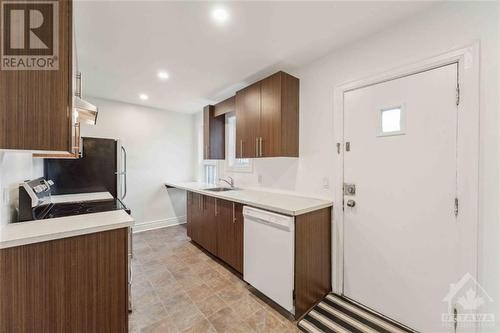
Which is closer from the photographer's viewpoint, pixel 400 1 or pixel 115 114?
pixel 400 1

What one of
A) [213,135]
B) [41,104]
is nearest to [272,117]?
[213,135]

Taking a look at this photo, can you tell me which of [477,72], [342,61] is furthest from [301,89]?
[477,72]

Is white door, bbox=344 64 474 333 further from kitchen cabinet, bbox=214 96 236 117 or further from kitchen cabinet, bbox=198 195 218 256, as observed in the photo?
kitchen cabinet, bbox=214 96 236 117

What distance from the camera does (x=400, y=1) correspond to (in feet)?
4.75

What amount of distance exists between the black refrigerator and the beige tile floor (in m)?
1.18

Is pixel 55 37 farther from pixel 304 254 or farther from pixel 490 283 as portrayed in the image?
pixel 490 283

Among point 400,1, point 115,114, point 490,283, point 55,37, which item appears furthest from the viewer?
point 115,114

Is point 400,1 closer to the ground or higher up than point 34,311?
higher up

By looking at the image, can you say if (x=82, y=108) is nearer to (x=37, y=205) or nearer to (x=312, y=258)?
(x=37, y=205)

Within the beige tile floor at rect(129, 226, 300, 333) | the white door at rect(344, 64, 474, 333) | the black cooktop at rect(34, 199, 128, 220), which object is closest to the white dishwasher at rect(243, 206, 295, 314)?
the beige tile floor at rect(129, 226, 300, 333)

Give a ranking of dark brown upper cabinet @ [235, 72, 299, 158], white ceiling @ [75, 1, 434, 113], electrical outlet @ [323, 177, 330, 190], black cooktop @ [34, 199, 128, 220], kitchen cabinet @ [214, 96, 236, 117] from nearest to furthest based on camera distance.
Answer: white ceiling @ [75, 1, 434, 113]
black cooktop @ [34, 199, 128, 220]
electrical outlet @ [323, 177, 330, 190]
dark brown upper cabinet @ [235, 72, 299, 158]
kitchen cabinet @ [214, 96, 236, 117]

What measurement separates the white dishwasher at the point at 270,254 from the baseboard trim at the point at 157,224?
2.77 metres

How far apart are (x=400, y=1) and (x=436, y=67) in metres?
0.54

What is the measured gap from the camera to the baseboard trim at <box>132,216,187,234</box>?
4.00 m
